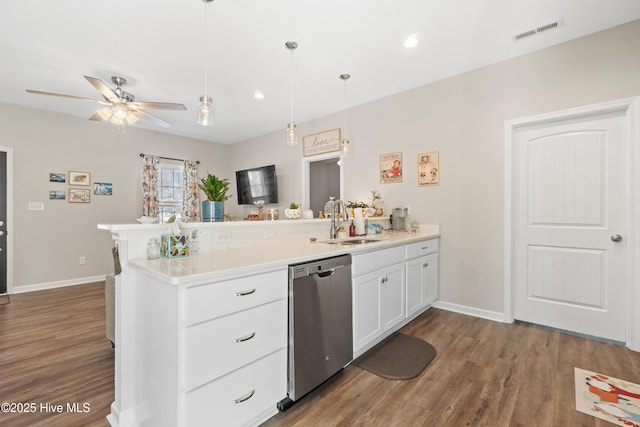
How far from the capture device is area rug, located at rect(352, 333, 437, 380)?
6.56 ft

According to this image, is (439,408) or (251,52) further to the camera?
(251,52)

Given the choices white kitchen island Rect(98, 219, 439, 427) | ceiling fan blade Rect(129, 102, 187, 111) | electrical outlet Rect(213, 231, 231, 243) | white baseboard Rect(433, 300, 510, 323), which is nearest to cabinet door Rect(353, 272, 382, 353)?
white kitchen island Rect(98, 219, 439, 427)

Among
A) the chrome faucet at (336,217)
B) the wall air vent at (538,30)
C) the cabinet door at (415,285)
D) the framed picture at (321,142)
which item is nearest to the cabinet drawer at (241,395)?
the chrome faucet at (336,217)

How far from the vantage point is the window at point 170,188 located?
5.55 meters

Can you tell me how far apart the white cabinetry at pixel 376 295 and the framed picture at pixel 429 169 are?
1191 millimetres

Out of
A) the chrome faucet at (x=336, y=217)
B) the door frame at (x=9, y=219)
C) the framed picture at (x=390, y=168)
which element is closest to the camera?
the chrome faucet at (x=336, y=217)

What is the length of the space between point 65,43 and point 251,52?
1.68 meters

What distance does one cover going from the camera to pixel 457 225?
10.5 ft

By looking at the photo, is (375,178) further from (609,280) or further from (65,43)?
(65,43)

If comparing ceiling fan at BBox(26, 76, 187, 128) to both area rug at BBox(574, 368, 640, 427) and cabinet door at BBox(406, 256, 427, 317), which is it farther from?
area rug at BBox(574, 368, 640, 427)

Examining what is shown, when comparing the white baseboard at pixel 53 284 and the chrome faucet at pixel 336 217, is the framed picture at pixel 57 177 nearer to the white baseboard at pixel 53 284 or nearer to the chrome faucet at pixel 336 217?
the white baseboard at pixel 53 284

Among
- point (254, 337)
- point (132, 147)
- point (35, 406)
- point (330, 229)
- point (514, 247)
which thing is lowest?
point (35, 406)

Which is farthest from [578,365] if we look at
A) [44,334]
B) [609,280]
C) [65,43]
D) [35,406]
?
[65,43]

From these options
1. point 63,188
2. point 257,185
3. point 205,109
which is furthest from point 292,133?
point 63,188
